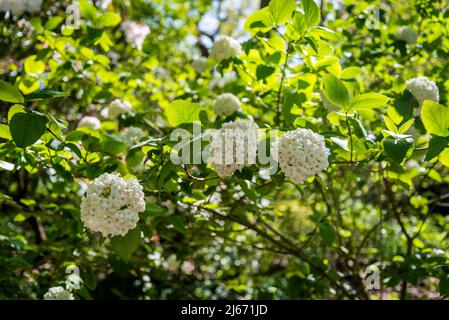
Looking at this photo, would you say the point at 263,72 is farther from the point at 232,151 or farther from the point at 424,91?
the point at 424,91

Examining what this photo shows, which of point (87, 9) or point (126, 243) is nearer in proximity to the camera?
point (126, 243)

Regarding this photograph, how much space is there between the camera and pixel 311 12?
1568 mm

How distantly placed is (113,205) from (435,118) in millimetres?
912

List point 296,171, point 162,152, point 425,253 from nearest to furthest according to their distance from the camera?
point 296,171
point 162,152
point 425,253

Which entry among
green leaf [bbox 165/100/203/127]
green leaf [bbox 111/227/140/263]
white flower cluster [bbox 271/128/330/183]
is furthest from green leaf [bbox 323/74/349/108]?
green leaf [bbox 111/227/140/263]

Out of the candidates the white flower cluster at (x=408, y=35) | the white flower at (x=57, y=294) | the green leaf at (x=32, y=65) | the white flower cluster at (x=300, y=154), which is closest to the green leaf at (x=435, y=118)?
the white flower cluster at (x=300, y=154)

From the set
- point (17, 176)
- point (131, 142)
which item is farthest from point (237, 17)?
point (131, 142)

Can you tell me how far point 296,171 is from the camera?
135 centimetres

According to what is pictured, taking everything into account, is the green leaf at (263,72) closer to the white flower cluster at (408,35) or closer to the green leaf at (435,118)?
the green leaf at (435,118)

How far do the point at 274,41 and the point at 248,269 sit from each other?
11.5 feet

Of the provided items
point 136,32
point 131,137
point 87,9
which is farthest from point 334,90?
point 136,32

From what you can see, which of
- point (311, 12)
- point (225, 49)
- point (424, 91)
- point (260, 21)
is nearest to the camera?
point (311, 12)
